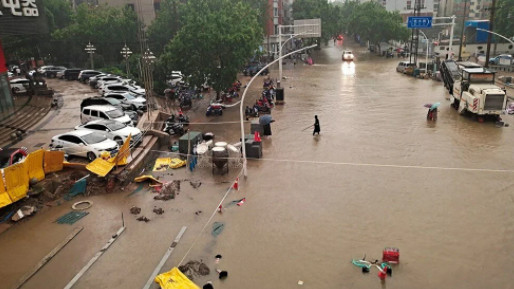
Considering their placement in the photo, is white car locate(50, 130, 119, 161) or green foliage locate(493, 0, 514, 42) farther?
green foliage locate(493, 0, 514, 42)

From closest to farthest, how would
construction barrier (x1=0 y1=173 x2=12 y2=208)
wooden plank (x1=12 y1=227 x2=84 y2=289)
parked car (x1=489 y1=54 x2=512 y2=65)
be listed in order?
wooden plank (x1=12 y1=227 x2=84 y2=289), construction barrier (x1=0 y1=173 x2=12 y2=208), parked car (x1=489 y1=54 x2=512 y2=65)

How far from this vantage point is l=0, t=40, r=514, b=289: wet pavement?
11102mm

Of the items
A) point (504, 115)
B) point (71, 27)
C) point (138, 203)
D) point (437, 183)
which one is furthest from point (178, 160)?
point (71, 27)

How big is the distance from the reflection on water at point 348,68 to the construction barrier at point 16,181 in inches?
1692

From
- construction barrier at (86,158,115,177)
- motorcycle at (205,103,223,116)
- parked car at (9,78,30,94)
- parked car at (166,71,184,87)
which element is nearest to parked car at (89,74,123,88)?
parked car at (166,71,184,87)

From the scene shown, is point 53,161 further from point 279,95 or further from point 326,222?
point 279,95

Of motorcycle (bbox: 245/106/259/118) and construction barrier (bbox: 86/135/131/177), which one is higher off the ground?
construction barrier (bbox: 86/135/131/177)

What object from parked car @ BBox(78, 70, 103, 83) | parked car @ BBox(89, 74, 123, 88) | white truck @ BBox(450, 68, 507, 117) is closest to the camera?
white truck @ BBox(450, 68, 507, 117)

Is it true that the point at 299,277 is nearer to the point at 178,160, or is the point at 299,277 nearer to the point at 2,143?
the point at 178,160

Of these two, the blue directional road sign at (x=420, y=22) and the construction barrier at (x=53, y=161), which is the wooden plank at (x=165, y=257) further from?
the blue directional road sign at (x=420, y=22)

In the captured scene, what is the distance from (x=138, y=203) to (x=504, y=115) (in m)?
→ 24.7

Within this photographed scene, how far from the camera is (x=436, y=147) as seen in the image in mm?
21297

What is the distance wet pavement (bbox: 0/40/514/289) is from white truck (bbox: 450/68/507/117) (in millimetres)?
2253

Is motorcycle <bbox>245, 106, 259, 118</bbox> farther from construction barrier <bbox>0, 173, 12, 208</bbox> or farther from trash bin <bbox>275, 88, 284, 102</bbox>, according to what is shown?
construction barrier <bbox>0, 173, 12, 208</bbox>
